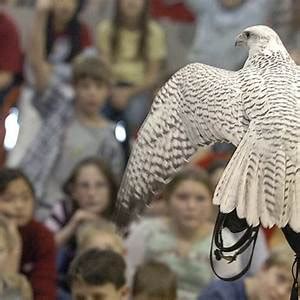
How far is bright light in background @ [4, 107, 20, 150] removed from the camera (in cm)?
812

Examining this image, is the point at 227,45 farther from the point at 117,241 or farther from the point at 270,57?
the point at 270,57

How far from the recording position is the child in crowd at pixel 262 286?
237 inches

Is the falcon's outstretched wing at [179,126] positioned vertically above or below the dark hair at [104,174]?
above

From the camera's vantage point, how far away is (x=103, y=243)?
6504 mm

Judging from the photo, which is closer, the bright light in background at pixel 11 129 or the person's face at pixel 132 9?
the bright light in background at pixel 11 129

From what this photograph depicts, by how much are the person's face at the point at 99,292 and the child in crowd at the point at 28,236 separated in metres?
0.48

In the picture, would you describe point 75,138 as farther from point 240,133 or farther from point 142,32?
point 240,133

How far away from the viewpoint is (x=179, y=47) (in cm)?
905

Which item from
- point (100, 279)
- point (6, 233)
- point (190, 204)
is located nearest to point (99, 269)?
point (100, 279)

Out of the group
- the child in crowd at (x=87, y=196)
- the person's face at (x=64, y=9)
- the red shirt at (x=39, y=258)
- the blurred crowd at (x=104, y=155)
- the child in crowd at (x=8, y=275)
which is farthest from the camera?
the person's face at (x=64, y=9)

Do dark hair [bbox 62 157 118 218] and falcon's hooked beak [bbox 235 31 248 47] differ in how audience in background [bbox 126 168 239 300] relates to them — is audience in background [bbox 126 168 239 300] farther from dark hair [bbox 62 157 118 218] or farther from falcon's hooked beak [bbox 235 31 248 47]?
falcon's hooked beak [bbox 235 31 248 47]

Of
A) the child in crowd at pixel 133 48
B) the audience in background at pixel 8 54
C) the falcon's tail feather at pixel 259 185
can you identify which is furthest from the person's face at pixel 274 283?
the audience in background at pixel 8 54

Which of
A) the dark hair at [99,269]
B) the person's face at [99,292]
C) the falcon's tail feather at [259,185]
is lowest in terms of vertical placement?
the person's face at [99,292]

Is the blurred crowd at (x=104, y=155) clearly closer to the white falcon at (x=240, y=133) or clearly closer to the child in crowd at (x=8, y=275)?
the child in crowd at (x=8, y=275)
